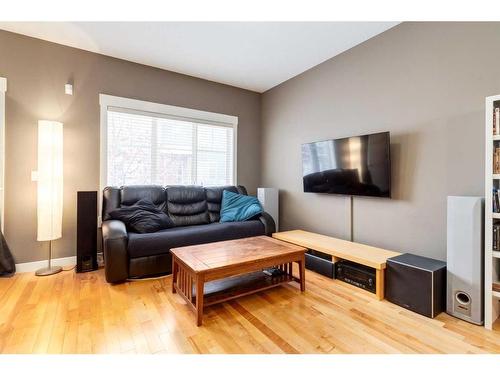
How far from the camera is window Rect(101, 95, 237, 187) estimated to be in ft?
10.6

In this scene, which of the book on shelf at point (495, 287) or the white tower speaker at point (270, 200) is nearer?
the book on shelf at point (495, 287)

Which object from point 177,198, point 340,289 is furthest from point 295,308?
point 177,198

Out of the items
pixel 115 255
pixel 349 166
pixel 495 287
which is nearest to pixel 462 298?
pixel 495 287

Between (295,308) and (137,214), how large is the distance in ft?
6.43

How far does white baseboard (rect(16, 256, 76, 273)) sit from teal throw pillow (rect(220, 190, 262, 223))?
188cm

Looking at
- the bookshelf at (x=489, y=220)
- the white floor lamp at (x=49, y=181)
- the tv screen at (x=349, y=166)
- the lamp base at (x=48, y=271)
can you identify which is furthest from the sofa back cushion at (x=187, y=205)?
the bookshelf at (x=489, y=220)

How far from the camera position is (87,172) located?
3066 millimetres

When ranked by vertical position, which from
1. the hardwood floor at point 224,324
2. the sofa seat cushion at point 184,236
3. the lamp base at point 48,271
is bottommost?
the hardwood floor at point 224,324

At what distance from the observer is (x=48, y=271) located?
8.72 feet

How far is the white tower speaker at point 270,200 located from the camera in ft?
12.5

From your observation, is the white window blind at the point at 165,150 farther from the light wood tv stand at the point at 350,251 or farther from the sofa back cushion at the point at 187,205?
the light wood tv stand at the point at 350,251

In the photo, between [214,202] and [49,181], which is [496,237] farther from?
[49,181]

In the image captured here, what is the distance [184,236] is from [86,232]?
113cm
